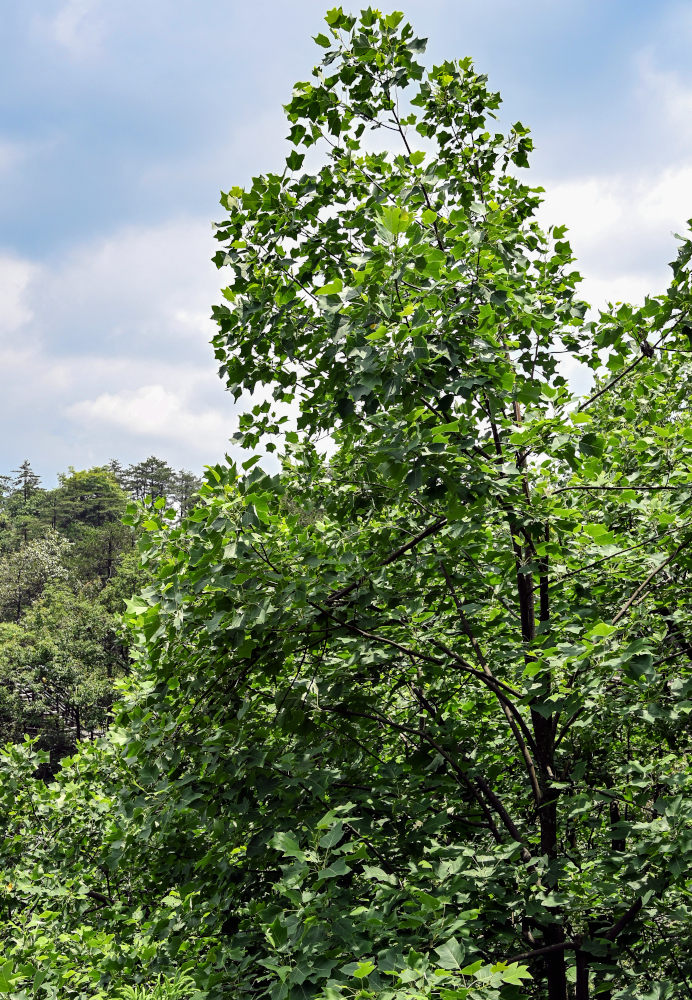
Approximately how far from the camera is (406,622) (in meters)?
3.41

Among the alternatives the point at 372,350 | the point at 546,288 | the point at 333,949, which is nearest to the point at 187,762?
the point at 333,949

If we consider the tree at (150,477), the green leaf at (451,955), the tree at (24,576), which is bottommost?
the green leaf at (451,955)

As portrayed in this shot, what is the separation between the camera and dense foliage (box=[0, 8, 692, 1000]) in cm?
251

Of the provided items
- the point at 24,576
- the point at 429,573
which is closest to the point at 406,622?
the point at 429,573

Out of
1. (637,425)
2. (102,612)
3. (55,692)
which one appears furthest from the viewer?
(102,612)

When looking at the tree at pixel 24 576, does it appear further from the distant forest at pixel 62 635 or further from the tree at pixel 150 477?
the tree at pixel 150 477

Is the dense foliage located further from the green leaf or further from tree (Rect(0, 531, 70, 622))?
tree (Rect(0, 531, 70, 622))

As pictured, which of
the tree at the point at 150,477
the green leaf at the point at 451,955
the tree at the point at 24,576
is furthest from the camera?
the tree at the point at 150,477

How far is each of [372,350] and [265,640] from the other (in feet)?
4.48

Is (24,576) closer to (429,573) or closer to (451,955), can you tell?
(429,573)

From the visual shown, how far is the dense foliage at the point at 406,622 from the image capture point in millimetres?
2506

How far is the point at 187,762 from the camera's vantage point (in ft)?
11.0

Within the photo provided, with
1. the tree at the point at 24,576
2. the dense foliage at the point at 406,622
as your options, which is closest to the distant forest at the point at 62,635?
the tree at the point at 24,576

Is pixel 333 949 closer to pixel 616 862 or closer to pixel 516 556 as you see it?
pixel 616 862
